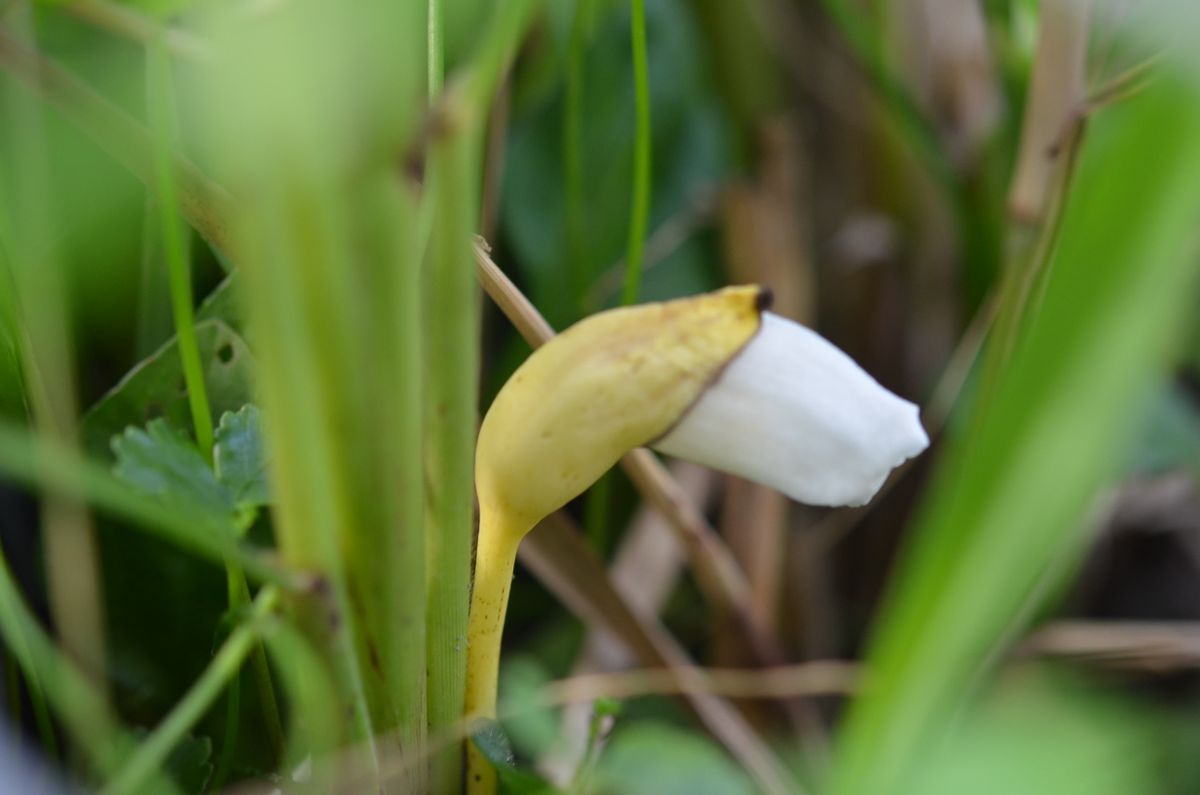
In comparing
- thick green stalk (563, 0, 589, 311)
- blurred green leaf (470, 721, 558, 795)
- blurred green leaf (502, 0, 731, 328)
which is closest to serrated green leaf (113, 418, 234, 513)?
blurred green leaf (470, 721, 558, 795)

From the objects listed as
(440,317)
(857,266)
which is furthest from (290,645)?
(857,266)

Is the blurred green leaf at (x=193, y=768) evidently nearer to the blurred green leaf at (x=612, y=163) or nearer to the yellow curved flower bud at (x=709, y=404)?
the yellow curved flower bud at (x=709, y=404)

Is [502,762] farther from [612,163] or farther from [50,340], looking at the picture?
[612,163]

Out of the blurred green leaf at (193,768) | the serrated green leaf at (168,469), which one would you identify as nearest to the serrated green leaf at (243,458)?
the serrated green leaf at (168,469)

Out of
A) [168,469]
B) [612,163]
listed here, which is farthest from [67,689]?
[612,163]

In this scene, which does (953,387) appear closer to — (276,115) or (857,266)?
(857,266)
